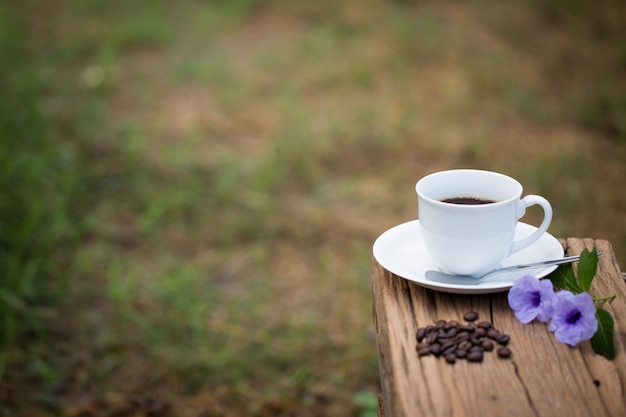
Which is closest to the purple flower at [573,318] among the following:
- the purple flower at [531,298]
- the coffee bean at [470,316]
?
the purple flower at [531,298]

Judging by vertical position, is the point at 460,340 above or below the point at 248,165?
above

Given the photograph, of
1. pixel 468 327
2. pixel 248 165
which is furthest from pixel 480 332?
pixel 248 165

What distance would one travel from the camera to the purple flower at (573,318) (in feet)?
3.46

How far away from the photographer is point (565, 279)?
1193 mm

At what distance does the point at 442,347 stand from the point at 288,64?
3629 millimetres

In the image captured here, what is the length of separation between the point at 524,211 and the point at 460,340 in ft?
0.96

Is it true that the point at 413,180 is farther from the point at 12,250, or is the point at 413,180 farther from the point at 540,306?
the point at 540,306

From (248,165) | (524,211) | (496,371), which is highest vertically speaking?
(524,211)

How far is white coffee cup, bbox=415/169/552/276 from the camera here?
1140mm

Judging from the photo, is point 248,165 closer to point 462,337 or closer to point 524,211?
point 524,211

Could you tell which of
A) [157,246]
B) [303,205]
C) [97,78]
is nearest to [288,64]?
[97,78]

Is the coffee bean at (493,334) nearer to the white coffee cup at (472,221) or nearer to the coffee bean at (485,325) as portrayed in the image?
the coffee bean at (485,325)

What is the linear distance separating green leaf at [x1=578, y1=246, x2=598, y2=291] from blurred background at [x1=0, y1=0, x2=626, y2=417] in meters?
1.05

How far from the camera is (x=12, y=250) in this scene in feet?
8.79
